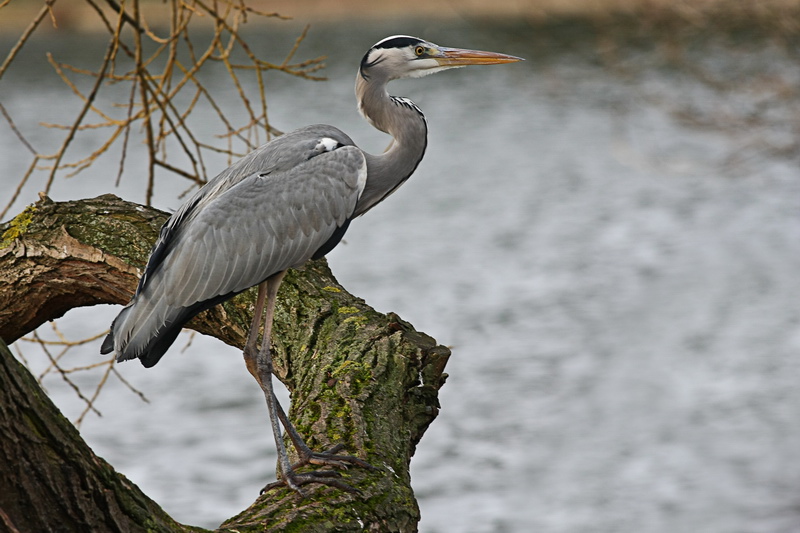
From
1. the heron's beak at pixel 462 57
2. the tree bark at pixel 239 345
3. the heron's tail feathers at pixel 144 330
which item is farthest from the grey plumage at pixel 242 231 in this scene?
the heron's beak at pixel 462 57

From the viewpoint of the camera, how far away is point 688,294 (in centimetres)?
1293

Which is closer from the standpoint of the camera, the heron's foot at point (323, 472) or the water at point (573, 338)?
the heron's foot at point (323, 472)

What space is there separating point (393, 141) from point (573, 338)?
8287 mm

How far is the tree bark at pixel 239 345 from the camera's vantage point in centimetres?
199

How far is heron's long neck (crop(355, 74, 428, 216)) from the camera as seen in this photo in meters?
3.82

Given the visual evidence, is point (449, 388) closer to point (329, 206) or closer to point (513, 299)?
point (513, 299)

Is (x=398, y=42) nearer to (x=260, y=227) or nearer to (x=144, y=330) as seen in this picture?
(x=260, y=227)

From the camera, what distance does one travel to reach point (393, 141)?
3896 millimetres

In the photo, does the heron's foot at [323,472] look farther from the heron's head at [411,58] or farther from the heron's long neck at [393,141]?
the heron's head at [411,58]

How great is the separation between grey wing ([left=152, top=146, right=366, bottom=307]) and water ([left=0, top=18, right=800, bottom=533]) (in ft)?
15.0

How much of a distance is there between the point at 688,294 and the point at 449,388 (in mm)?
4065

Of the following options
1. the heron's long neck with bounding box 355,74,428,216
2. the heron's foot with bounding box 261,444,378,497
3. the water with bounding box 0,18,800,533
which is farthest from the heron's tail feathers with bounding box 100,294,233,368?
the water with bounding box 0,18,800,533

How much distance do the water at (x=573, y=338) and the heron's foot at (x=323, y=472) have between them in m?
5.33

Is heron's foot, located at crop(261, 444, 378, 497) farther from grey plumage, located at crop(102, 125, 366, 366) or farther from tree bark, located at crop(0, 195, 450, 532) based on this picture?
grey plumage, located at crop(102, 125, 366, 366)
